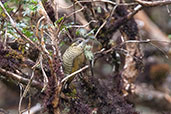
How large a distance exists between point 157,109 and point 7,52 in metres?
2.98

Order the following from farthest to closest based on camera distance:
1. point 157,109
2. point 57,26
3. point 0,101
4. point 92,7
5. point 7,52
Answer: point 0,101 < point 157,109 < point 92,7 < point 7,52 < point 57,26

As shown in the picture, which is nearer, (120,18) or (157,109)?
(120,18)

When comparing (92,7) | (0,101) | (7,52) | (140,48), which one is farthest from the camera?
(0,101)

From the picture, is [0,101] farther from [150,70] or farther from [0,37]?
[0,37]

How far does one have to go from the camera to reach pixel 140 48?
81.0 inches

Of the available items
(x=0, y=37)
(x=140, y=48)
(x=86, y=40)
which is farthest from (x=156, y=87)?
(x=0, y=37)

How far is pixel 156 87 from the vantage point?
13.3 ft

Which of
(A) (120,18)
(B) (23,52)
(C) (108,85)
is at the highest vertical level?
(B) (23,52)

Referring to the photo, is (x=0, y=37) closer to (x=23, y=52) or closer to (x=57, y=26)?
(x=23, y=52)

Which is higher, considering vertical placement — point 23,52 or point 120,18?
point 23,52

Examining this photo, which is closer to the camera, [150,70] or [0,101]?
[150,70]

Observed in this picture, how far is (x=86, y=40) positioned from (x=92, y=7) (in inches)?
16.8

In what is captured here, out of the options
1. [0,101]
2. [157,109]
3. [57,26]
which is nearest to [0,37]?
[57,26]

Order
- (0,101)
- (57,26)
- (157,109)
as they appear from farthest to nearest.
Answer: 1. (0,101)
2. (157,109)
3. (57,26)
